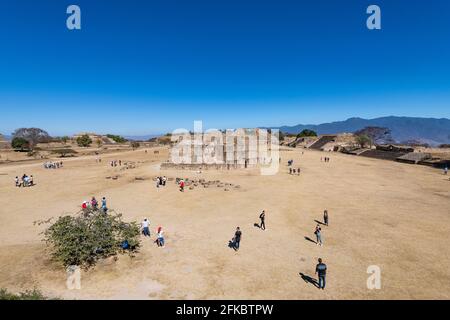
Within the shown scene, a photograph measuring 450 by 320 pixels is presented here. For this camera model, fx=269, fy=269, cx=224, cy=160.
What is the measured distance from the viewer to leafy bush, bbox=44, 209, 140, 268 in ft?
37.3

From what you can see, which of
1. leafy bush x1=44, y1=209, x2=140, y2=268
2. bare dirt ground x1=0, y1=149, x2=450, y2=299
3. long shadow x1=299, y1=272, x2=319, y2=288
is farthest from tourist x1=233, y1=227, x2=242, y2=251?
leafy bush x1=44, y1=209, x2=140, y2=268

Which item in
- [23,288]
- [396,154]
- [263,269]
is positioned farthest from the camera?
[396,154]

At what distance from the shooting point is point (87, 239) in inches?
464

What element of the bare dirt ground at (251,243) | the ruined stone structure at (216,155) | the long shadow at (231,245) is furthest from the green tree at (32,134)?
→ the long shadow at (231,245)

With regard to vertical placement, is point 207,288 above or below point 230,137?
below

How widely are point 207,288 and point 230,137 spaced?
38.8 meters

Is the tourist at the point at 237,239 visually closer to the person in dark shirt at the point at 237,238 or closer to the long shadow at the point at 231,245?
the person in dark shirt at the point at 237,238

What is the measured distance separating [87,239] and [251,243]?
7.75 meters

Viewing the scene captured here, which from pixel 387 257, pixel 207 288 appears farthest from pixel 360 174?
pixel 207 288

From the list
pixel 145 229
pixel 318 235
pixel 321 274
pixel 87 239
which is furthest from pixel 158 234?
pixel 318 235

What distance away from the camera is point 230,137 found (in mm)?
47594
